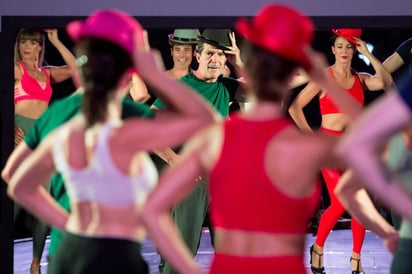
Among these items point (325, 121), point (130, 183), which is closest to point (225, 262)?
point (130, 183)

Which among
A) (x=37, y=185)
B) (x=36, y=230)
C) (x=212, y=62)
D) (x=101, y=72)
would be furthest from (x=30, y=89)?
(x=101, y=72)

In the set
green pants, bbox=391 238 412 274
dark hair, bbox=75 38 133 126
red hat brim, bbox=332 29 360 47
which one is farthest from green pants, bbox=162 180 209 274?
dark hair, bbox=75 38 133 126

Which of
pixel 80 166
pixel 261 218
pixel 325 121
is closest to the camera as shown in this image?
pixel 261 218

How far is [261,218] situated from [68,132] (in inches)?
22.4

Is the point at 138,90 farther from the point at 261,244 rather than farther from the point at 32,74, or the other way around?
the point at 261,244

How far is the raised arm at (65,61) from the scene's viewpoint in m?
4.87

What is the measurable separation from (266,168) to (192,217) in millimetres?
2722

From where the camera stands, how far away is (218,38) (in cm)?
485

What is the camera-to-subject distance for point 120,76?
2.27 m

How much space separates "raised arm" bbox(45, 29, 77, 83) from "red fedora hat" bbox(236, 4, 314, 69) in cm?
284

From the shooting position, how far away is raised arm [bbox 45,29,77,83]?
4871 millimetres

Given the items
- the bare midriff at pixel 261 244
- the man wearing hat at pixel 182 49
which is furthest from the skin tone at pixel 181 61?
the bare midriff at pixel 261 244

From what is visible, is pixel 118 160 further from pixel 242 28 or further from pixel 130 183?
pixel 242 28

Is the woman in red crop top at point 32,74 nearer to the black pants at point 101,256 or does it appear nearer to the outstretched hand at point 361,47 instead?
the outstretched hand at point 361,47
